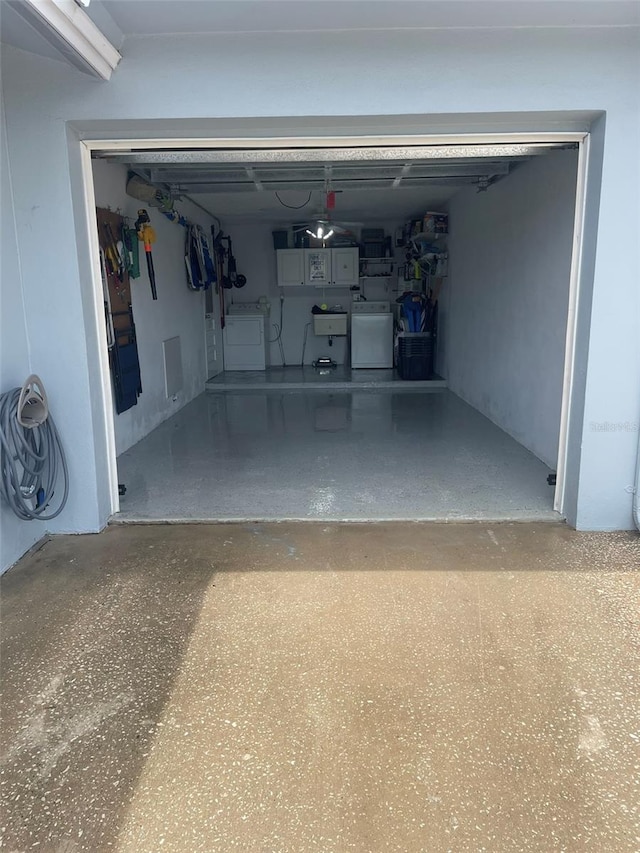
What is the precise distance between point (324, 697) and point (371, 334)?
24.2 ft

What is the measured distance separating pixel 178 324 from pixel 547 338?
4.06 m

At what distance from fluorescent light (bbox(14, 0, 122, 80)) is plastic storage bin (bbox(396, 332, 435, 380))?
5.73 m

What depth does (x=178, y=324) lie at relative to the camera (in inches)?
250

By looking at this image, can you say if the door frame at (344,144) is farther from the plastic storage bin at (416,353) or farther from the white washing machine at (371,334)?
the white washing machine at (371,334)

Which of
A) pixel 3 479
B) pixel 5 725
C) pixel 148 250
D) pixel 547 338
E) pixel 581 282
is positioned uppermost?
pixel 148 250

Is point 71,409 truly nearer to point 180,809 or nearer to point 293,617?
point 293,617

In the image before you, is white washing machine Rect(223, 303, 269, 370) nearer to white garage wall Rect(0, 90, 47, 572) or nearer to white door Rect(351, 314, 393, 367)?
white door Rect(351, 314, 393, 367)

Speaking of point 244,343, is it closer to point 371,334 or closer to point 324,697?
point 371,334

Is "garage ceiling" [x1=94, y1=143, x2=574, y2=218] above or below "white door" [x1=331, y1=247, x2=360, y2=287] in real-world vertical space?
above

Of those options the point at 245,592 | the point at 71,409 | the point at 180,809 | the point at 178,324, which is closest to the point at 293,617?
the point at 245,592

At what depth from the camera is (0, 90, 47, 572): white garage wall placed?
106 inches

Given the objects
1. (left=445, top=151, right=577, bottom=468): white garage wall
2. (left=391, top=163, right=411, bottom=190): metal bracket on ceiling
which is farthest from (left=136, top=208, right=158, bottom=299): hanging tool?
(left=445, top=151, right=577, bottom=468): white garage wall

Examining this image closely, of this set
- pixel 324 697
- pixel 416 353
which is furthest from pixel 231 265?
pixel 324 697

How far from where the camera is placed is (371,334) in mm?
8789
